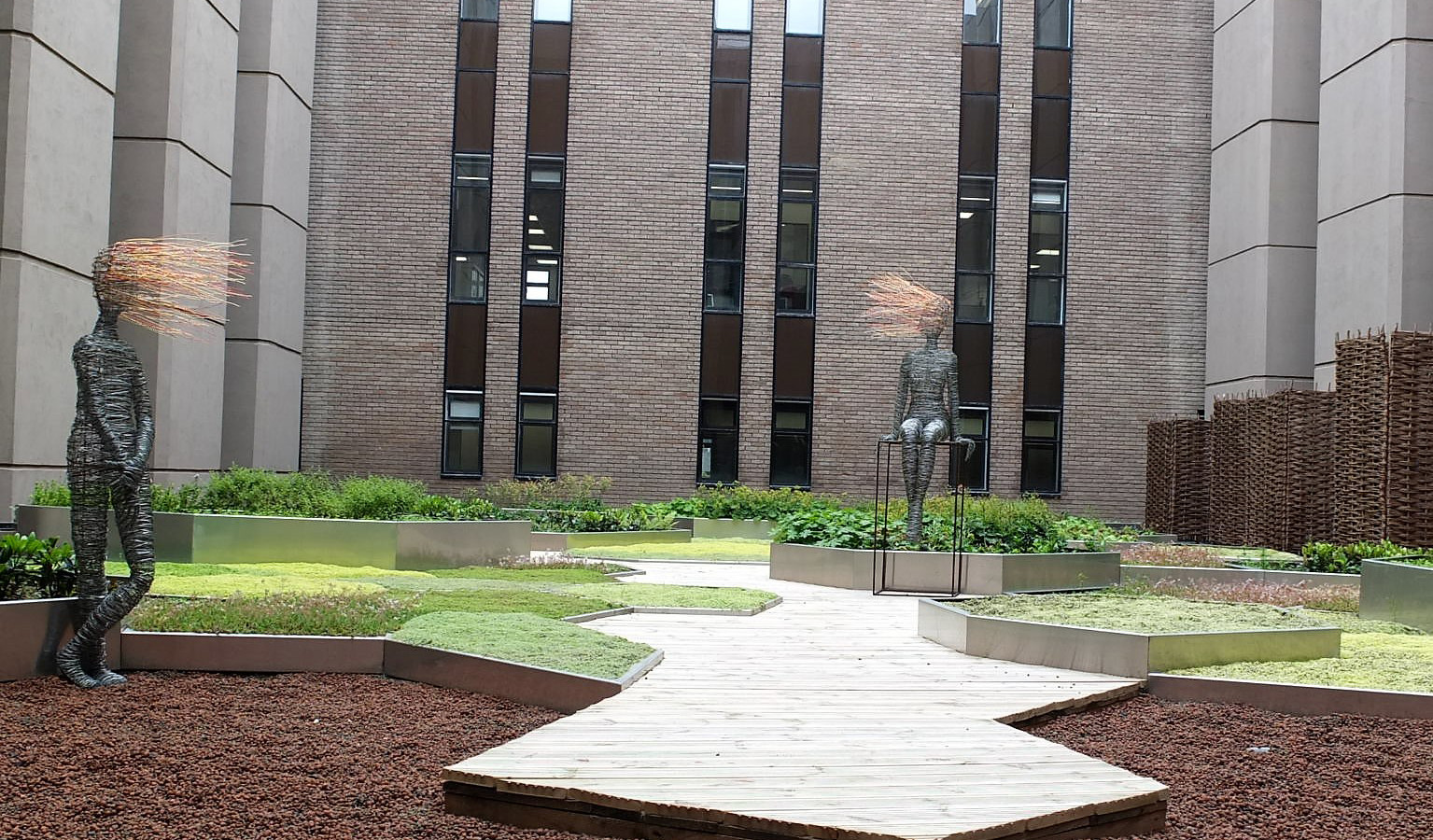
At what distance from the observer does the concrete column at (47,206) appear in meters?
13.6

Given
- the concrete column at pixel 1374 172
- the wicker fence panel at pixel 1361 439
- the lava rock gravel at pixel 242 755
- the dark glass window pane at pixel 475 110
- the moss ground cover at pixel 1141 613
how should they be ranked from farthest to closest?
the dark glass window pane at pixel 475 110 → the concrete column at pixel 1374 172 → the wicker fence panel at pixel 1361 439 → the moss ground cover at pixel 1141 613 → the lava rock gravel at pixel 242 755

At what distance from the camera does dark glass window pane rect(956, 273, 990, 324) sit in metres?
24.3

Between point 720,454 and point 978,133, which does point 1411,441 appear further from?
point 720,454

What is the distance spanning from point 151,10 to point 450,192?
275 inches

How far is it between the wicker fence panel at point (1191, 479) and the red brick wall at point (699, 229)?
346 cm

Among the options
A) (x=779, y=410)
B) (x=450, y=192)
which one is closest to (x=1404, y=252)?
(x=779, y=410)

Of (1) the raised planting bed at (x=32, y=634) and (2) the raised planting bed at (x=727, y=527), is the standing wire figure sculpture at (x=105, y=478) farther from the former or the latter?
(2) the raised planting bed at (x=727, y=527)

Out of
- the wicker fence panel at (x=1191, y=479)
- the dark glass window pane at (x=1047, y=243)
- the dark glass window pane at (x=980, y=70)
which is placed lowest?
the wicker fence panel at (x=1191, y=479)

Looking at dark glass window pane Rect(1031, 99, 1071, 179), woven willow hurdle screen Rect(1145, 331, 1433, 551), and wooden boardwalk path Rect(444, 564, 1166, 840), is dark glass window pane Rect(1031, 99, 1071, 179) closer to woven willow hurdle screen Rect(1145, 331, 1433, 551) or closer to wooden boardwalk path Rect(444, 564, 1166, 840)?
woven willow hurdle screen Rect(1145, 331, 1433, 551)

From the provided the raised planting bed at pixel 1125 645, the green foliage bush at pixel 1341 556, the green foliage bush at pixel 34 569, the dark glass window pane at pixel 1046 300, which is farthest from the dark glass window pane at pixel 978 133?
the green foliage bush at pixel 34 569

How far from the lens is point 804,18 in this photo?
24484 mm

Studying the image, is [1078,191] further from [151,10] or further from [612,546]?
[151,10]

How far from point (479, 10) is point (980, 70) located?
929cm

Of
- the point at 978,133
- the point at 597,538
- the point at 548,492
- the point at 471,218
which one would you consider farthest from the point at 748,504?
the point at 978,133
